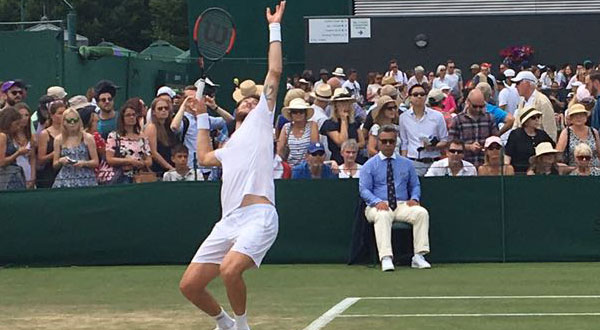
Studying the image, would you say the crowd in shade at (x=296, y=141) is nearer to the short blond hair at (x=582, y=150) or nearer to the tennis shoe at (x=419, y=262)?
the short blond hair at (x=582, y=150)

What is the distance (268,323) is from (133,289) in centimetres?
276

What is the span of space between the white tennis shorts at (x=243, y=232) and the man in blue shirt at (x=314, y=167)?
5.60m

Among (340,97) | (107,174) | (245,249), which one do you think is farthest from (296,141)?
(245,249)

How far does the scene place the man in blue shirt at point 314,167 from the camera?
14.8 m

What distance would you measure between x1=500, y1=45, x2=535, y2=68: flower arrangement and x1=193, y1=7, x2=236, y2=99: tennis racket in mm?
13357

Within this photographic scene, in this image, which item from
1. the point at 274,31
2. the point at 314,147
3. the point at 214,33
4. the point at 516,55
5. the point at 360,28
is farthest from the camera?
the point at 360,28

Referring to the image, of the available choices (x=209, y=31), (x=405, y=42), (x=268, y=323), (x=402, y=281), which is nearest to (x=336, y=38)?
(x=405, y=42)

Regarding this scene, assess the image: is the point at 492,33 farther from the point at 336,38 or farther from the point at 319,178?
the point at 319,178

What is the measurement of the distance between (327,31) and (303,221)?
15.1 metres

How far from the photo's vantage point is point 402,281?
12961 mm

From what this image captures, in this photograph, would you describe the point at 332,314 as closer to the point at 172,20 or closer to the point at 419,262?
the point at 419,262

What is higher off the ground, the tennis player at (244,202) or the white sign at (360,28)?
the white sign at (360,28)

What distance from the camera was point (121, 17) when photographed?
215 ft

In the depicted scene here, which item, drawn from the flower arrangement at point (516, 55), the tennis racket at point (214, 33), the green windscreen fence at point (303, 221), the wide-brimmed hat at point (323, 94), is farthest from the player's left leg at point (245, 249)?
the flower arrangement at point (516, 55)
